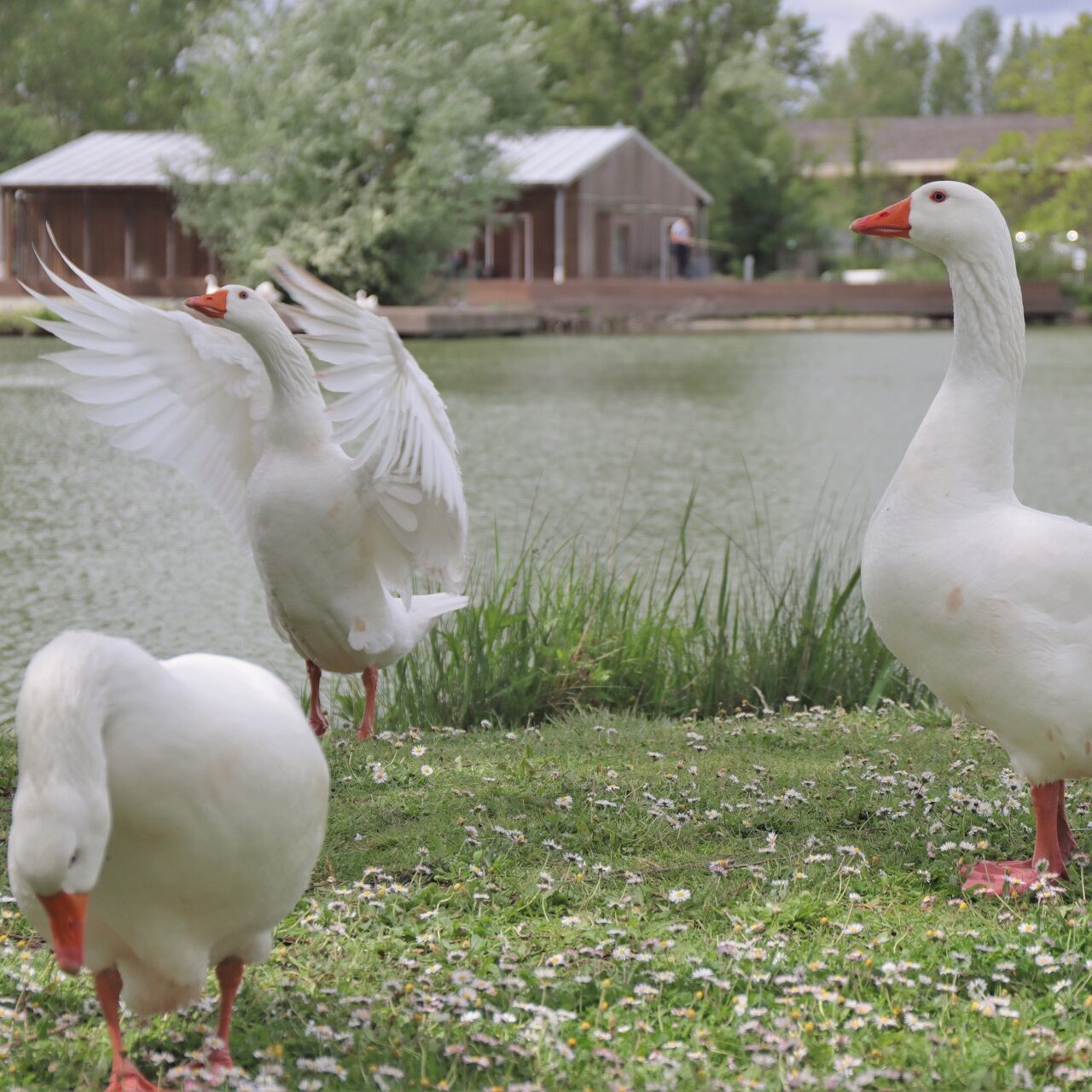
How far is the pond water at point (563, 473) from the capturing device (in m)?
9.80

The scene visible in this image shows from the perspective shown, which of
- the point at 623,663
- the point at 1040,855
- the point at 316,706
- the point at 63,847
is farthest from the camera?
the point at 623,663

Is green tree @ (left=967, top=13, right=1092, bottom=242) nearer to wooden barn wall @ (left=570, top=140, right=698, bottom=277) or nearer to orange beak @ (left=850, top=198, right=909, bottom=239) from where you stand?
wooden barn wall @ (left=570, top=140, right=698, bottom=277)

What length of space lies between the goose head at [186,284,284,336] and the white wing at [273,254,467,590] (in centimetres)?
21

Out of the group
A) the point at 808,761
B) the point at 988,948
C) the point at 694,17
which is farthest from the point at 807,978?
the point at 694,17

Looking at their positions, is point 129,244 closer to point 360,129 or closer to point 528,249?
point 528,249

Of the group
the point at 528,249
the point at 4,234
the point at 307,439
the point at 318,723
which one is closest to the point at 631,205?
the point at 528,249

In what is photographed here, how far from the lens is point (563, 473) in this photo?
50.0 feet

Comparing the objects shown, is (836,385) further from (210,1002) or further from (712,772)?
(210,1002)

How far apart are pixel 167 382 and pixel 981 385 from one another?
3344 mm

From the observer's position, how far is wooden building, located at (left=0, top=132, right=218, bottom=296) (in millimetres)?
44969

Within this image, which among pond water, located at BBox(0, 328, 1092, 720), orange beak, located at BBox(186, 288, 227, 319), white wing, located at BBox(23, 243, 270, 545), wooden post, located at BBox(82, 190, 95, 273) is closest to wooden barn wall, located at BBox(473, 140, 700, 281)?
wooden post, located at BBox(82, 190, 95, 273)

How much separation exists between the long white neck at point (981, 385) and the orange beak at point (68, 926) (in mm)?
2464

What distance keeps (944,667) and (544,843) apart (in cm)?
119

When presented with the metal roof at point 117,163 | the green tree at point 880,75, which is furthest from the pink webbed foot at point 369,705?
the green tree at point 880,75
